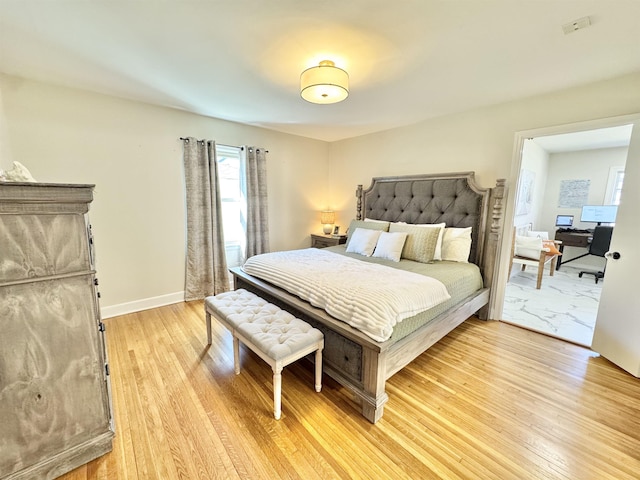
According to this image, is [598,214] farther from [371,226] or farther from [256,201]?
[256,201]

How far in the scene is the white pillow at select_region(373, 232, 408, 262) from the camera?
9.27 feet

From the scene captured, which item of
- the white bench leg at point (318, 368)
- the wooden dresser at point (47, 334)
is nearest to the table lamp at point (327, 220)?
the white bench leg at point (318, 368)

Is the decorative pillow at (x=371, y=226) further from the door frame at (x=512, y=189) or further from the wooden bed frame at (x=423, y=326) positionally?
the door frame at (x=512, y=189)

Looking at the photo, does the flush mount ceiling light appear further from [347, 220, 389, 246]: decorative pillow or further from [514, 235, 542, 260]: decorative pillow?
[514, 235, 542, 260]: decorative pillow

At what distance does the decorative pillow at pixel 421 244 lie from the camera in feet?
9.06

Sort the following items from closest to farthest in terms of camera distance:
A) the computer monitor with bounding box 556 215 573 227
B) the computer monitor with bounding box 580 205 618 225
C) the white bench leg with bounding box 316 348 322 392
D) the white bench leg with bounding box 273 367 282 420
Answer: the white bench leg with bounding box 273 367 282 420 < the white bench leg with bounding box 316 348 322 392 < the computer monitor with bounding box 580 205 618 225 < the computer monitor with bounding box 556 215 573 227

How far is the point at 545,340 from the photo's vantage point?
2.55 metres

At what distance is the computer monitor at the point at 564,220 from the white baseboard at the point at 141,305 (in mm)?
6940

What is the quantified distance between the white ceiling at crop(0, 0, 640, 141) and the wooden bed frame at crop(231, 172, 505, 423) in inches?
38.7

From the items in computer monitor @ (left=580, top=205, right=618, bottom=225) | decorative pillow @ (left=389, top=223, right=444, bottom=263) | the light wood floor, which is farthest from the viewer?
computer monitor @ (left=580, top=205, right=618, bottom=225)

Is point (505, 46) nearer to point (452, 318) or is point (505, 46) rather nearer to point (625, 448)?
point (452, 318)

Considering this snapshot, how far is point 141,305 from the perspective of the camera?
3.09m

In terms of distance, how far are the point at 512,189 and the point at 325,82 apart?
2216 mm

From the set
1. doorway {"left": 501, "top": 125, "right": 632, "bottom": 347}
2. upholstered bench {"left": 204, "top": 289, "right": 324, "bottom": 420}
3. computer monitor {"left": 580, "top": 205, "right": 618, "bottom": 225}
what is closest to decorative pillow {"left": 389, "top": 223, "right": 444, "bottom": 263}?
doorway {"left": 501, "top": 125, "right": 632, "bottom": 347}
